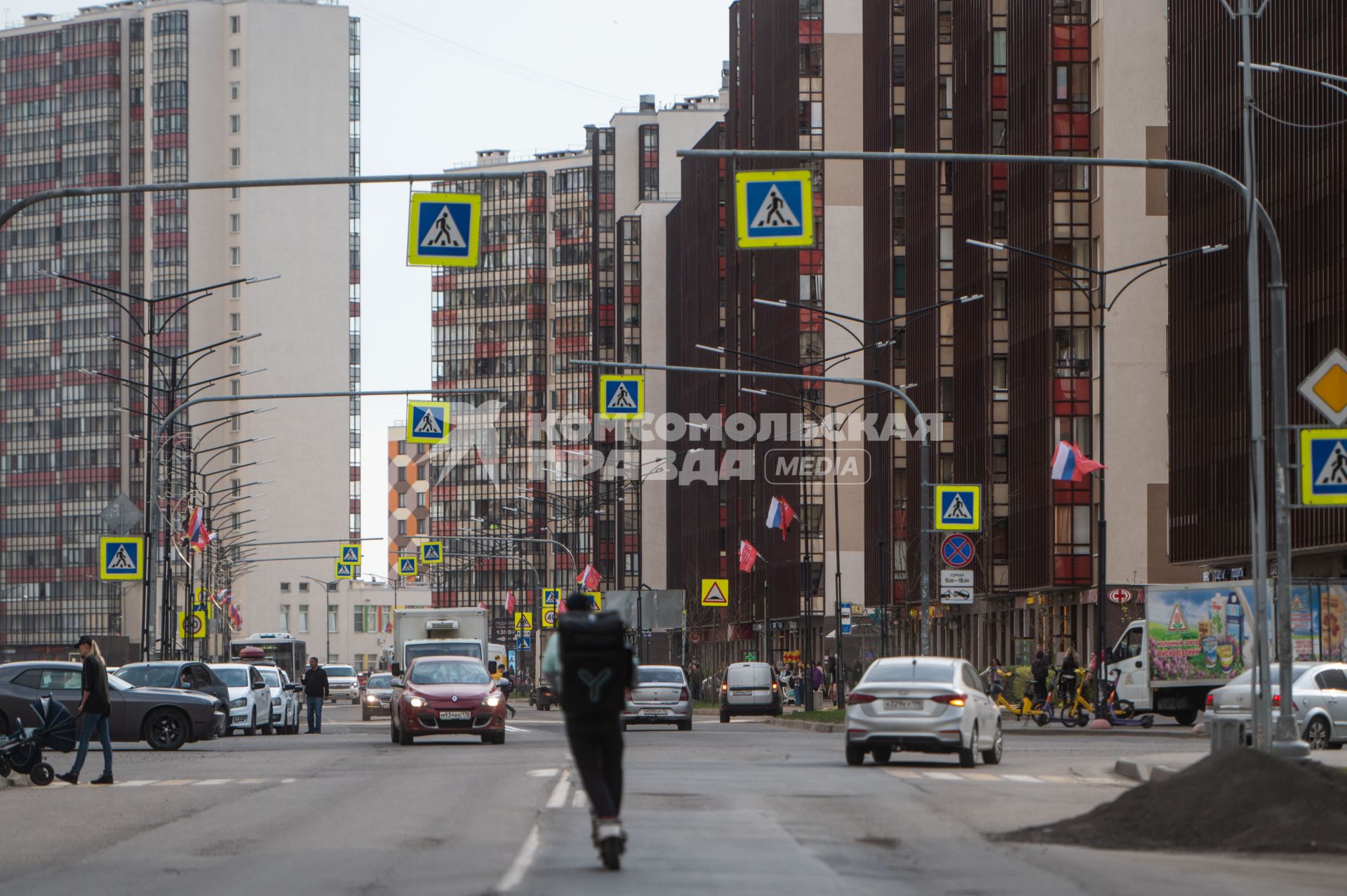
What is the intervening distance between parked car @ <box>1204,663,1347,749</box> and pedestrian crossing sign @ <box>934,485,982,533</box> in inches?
291

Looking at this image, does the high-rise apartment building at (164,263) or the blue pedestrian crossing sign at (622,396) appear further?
the high-rise apartment building at (164,263)

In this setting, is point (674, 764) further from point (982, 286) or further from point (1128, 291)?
point (982, 286)

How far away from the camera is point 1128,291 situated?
2933 inches

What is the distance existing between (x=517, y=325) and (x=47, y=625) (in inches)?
1968

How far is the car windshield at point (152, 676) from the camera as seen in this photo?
41.6 meters

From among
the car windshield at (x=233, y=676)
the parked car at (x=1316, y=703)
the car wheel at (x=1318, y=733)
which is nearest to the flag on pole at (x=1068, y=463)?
the parked car at (x=1316, y=703)

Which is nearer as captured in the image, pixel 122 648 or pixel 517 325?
pixel 122 648

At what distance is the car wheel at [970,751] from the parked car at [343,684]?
260 ft

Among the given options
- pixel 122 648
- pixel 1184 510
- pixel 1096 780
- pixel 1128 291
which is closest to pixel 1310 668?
pixel 1096 780

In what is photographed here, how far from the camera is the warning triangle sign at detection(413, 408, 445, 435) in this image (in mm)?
50625

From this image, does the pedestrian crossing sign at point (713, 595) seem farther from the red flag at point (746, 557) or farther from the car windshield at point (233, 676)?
the car windshield at point (233, 676)

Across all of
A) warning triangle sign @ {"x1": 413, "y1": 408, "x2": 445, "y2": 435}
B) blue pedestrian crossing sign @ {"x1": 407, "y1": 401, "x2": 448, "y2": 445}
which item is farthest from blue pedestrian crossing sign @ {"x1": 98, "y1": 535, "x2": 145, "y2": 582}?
warning triangle sign @ {"x1": 413, "y1": 408, "x2": 445, "y2": 435}

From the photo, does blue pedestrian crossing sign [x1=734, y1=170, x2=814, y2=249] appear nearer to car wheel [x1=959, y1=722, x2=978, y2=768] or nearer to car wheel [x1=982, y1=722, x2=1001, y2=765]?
car wheel [x1=959, y1=722, x2=978, y2=768]

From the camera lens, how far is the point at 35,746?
83.5 ft
